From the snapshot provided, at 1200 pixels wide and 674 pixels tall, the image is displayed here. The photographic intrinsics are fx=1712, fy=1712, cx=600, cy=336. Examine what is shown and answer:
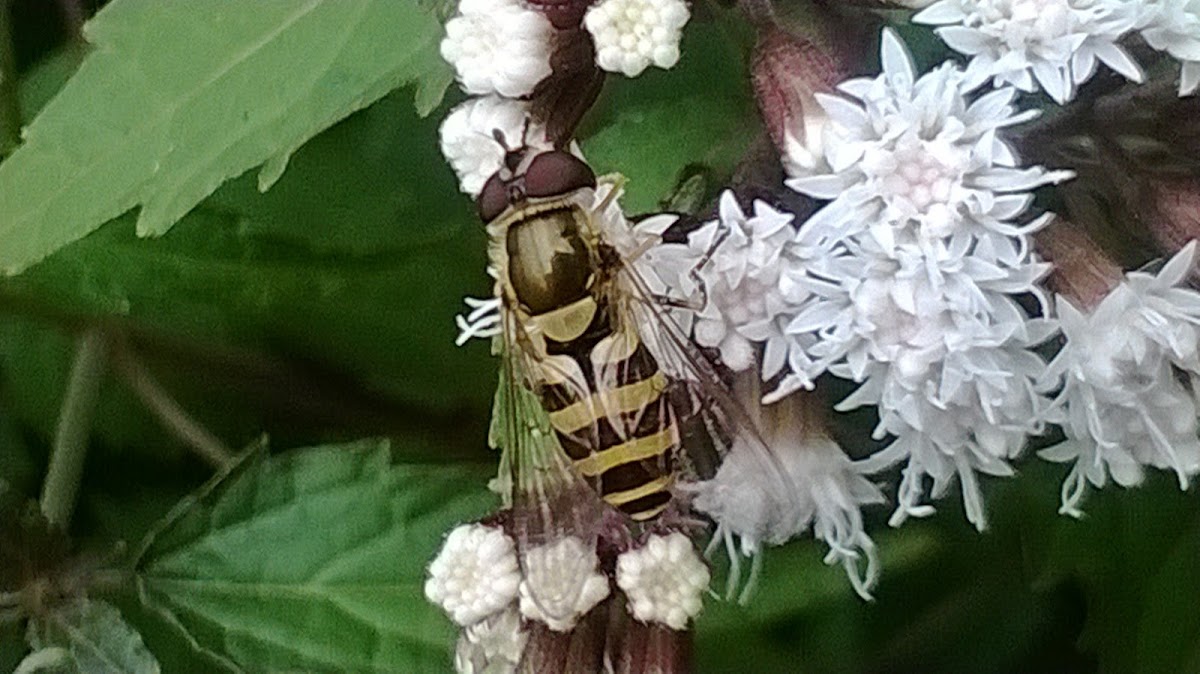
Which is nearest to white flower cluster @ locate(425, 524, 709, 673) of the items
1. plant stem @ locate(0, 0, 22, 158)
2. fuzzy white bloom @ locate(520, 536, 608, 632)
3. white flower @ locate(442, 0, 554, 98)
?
fuzzy white bloom @ locate(520, 536, 608, 632)

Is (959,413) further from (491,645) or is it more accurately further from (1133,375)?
(491,645)

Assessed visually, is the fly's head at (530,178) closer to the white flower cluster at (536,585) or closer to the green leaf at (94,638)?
the white flower cluster at (536,585)

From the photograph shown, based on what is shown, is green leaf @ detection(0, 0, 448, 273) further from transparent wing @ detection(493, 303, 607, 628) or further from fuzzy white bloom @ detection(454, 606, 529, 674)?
fuzzy white bloom @ detection(454, 606, 529, 674)

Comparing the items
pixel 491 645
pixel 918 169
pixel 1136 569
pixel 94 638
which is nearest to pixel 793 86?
pixel 918 169

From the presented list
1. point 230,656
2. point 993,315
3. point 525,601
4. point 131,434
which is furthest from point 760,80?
point 131,434

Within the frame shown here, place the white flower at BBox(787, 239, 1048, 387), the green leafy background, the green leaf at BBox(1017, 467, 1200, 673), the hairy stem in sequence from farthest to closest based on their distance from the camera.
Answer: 1. the hairy stem
2. the green leaf at BBox(1017, 467, 1200, 673)
3. the green leafy background
4. the white flower at BBox(787, 239, 1048, 387)

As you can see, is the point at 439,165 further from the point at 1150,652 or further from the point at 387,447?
the point at 1150,652
